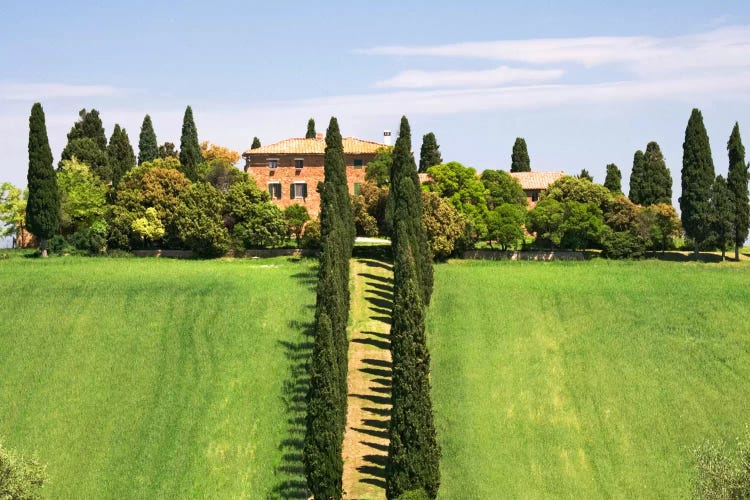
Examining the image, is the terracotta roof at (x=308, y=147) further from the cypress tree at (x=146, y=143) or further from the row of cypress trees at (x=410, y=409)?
the row of cypress trees at (x=410, y=409)

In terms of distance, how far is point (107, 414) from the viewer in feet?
206

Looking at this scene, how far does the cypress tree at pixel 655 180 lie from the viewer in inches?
4491

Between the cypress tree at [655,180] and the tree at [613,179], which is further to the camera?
the tree at [613,179]

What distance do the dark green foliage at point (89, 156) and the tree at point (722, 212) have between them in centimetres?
5982

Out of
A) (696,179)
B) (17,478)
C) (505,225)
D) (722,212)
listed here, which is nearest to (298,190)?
(505,225)

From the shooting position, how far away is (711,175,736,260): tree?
98688 mm

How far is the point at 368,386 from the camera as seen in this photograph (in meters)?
62.6

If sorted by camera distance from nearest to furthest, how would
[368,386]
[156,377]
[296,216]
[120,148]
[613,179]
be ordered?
[368,386]
[156,377]
[296,216]
[613,179]
[120,148]

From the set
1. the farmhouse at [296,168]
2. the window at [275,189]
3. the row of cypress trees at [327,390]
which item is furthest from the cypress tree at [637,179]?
the row of cypress trees at [327,390]

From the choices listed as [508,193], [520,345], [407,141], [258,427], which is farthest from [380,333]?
[508,193]

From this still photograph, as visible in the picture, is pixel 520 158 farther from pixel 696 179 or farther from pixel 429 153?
pixel 696 179

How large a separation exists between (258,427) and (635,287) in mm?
30516

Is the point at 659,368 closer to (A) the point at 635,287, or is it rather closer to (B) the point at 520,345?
(B) the point at 520,345

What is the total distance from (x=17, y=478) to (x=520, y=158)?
93.1 metres
